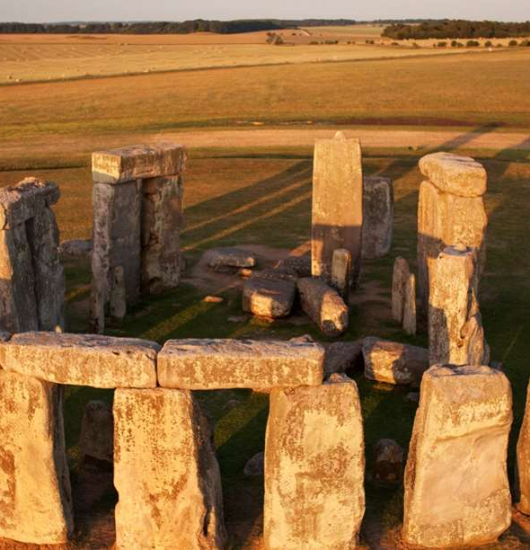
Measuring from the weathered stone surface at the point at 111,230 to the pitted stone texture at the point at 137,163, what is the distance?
17 cm

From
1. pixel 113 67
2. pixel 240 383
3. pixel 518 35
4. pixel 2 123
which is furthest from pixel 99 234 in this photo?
pixel 518 35

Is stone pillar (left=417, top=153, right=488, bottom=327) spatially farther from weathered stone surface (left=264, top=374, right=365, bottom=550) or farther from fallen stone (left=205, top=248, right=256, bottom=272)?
weathered stone surface (left=264, top=374, right=365, bottom=550)

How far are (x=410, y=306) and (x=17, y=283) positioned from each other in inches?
214

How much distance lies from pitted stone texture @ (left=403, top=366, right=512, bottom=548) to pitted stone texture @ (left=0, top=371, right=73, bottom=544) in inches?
121

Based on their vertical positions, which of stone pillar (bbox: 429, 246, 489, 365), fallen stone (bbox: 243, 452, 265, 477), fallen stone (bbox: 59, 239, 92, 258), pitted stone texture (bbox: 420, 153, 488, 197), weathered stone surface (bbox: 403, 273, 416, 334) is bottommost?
fallen stone (bbox: 243, 452, 265, 477)

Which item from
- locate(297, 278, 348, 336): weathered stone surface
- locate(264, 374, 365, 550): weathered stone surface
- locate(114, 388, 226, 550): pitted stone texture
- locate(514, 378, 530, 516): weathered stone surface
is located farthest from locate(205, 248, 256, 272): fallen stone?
locate(264, 374, 365, 550): weathered stone surface

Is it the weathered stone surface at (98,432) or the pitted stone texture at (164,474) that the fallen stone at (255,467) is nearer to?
the pitted stone texture at (164,474)

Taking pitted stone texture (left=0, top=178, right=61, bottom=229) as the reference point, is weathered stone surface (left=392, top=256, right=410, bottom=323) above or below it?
below

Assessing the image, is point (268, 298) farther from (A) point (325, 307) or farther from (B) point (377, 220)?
(B) point (377, 220)

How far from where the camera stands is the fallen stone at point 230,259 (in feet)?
57.3

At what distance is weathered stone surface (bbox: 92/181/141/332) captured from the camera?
15.0m

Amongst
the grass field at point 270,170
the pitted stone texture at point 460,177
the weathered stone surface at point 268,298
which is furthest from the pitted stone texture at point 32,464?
the pitted stone texture at point 460,177

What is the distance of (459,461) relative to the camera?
850 cm

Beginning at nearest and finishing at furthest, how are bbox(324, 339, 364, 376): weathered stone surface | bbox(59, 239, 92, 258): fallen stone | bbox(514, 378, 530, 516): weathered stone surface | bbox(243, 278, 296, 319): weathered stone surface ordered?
bbox(514, 378, 530, 516): weathered stone surface → bbox(324, 339, 364, 376): weathered stone surface → bbox(243, 278, 296, 319): weathered stone surface → bbox(59, 239, 92, 258): fallen stone
